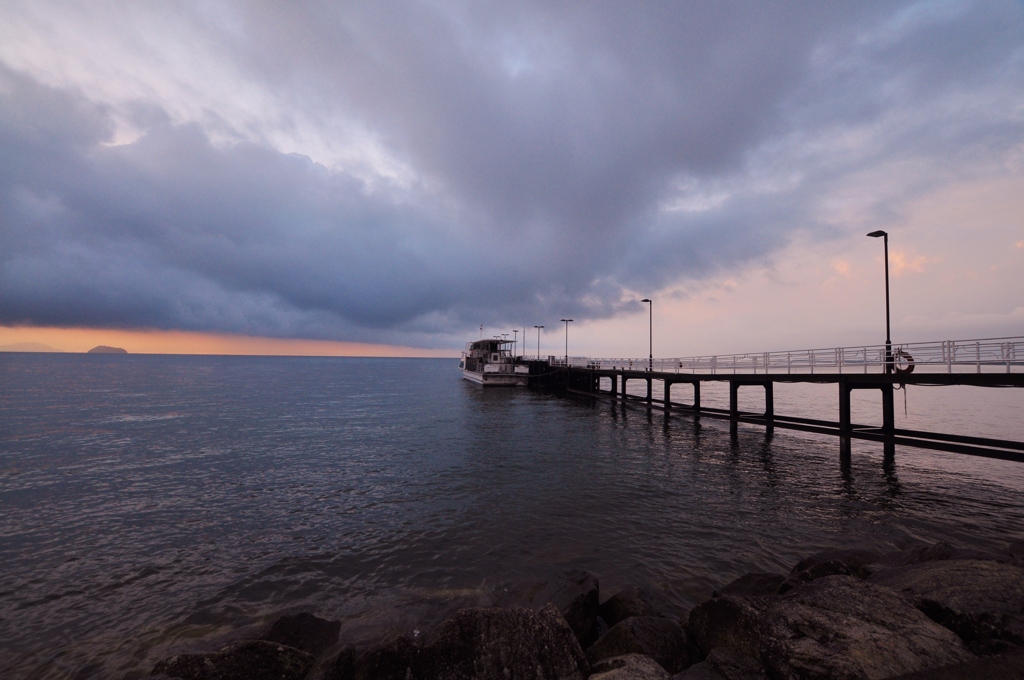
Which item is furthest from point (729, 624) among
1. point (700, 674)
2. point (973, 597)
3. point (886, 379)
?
point (886, 379)

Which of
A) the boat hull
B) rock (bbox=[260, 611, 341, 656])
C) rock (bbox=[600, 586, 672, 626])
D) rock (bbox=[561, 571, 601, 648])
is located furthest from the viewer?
the boat hull

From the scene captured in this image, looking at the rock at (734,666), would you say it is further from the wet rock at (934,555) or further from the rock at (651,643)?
the wet rock at (934,555)

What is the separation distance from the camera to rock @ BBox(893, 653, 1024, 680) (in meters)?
3.89

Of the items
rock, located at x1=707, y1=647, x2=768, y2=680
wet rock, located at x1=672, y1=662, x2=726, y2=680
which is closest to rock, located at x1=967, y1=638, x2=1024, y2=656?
rock, located at x1=707, y1=647, x2=768, y2=680

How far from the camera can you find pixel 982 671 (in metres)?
3.98

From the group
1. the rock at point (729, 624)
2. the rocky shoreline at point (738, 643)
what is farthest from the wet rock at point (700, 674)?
the rock at point (729, 624)

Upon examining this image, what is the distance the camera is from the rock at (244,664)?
5.62 meters

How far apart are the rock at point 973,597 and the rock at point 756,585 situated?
221cm

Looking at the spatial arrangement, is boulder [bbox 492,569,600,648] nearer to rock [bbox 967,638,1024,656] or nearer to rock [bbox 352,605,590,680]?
rock [bbox 352,605,590,680]

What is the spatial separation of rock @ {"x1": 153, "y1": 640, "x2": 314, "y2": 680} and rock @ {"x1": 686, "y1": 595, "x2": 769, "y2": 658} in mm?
5761

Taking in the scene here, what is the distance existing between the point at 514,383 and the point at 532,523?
190 feet

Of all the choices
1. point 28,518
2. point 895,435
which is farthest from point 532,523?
point 895,435

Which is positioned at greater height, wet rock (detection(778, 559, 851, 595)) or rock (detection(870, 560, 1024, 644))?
rock (detection(870, 560, 1024, 644))

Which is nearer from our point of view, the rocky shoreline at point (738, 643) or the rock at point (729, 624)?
the rocky shoreline at point (738, 643)
